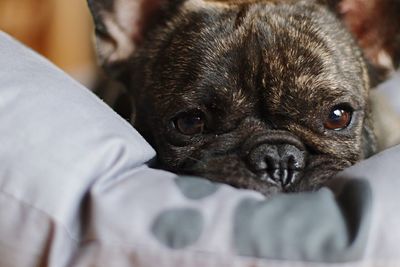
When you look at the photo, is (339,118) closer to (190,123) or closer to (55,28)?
(190,123)

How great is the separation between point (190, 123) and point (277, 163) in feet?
0.85

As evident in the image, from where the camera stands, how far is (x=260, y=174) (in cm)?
124

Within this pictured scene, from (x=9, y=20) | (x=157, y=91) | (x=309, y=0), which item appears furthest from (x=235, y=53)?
(x=9, y=20)

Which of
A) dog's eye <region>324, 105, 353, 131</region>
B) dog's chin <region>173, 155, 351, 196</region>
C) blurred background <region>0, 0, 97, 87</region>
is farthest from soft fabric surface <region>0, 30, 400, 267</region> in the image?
blurred background <region>0, 0, 97, 87</region>

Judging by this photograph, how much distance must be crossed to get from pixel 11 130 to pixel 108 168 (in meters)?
0.17

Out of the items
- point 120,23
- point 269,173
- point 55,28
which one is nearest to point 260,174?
point 269,173

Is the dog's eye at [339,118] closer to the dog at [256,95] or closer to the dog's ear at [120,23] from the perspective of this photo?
the dog at [256,95]

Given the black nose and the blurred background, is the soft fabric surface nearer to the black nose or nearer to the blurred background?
the black nose

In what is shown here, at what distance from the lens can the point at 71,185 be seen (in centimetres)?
100

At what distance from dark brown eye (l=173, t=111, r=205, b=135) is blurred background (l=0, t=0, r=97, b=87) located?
1584mm

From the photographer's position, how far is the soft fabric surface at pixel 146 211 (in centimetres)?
94

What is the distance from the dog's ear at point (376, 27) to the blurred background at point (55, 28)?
1.49 m

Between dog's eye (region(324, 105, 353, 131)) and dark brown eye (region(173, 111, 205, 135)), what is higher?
dog's eye (region(324, 105, 353, 131))

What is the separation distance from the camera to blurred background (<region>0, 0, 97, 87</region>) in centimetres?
304
